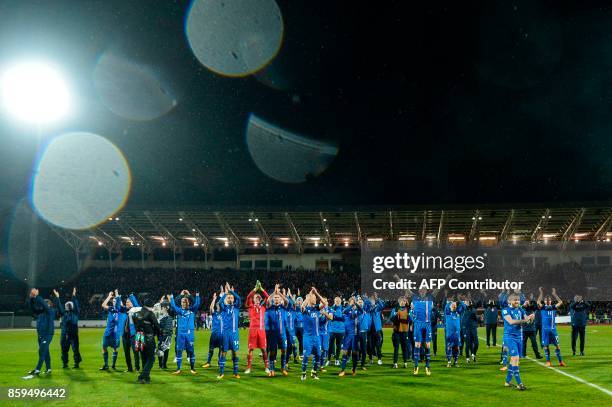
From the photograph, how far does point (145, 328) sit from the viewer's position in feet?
50.4

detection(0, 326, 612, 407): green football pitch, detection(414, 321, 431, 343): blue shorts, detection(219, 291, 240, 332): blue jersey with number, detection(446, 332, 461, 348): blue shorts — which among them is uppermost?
detection(219, 291, 240, 332): blue jersey with number

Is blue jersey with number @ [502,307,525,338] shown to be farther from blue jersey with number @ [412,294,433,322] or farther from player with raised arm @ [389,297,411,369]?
player with raised arm @ [389,297,411,369]

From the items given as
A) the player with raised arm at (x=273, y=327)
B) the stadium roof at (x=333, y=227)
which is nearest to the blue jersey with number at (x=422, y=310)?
the player with raised arm at (x=273, y=327)

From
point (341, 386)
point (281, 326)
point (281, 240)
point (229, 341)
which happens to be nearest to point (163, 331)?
point (229, 341)

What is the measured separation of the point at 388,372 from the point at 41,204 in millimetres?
46012

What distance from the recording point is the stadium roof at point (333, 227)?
5697cm

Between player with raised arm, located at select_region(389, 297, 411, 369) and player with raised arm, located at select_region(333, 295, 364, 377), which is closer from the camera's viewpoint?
player with raised arm, located at select_region(333, 295, 364, 377)

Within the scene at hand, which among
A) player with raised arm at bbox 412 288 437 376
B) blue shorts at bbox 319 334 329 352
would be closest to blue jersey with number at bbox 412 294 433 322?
player with raised arm at bbox 412 288 437 376

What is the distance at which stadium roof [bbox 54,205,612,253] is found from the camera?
56969mm

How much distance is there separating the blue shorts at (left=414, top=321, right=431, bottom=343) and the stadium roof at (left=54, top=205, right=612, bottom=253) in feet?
124

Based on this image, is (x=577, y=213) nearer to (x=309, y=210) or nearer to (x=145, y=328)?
(x=309, y=210)

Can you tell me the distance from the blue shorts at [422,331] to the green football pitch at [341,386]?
3.85 ft

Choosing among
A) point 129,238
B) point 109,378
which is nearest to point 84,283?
point 129,238

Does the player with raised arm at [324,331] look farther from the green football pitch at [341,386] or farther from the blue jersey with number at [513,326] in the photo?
the blue jersey with number at [513,326]
